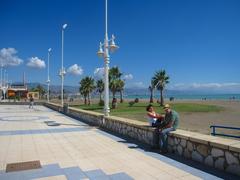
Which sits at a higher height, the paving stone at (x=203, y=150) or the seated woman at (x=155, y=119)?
the seated woman at (x=155, y=119)

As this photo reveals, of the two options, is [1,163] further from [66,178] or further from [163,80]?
[163,80]

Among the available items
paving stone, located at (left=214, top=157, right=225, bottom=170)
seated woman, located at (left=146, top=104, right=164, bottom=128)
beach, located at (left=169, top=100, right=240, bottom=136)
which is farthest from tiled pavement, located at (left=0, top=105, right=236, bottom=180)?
beach, located at (left=169, top=100, right=240, bottom=136)

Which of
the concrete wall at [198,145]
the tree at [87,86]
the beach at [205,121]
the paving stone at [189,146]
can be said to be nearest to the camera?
the concrete wall at [198,145]

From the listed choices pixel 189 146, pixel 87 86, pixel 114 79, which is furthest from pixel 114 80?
pixel 189 146

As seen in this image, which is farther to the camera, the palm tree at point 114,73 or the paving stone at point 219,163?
the palm tree at point 114,73

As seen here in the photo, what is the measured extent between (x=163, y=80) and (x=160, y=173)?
1849 inches

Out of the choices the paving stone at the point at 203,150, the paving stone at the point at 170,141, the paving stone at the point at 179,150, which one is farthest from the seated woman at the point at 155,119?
the paving stone at the point at 203,150

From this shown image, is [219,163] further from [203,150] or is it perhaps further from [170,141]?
[170,141]

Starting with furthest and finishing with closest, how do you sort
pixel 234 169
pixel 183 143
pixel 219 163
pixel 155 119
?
pixel 155 119, pixel 183 143, pixel 219 163, pixel 234 169

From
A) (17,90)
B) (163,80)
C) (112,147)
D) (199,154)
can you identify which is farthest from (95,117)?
(17,90)

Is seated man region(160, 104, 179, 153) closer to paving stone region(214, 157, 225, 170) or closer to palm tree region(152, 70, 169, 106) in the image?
paving stone region(214, 157, 225, 170)

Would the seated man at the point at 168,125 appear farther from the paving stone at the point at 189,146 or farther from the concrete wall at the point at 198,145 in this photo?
the paving stone at the point at 189,146

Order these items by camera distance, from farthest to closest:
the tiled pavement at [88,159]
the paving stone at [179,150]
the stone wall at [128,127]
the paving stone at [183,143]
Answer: the stone wall at [128,127], the paving stone at [179,150], the paving stone at [183,143], the tiled pavement at [88,159]

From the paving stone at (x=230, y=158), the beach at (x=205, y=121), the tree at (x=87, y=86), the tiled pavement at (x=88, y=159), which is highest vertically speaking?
the tree at (x=87, y=86)
